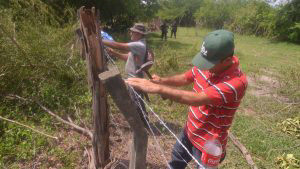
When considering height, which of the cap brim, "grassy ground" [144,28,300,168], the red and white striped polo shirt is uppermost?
the cap brim

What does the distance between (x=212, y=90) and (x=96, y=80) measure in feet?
3.40

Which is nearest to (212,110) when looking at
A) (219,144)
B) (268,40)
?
(219,144)

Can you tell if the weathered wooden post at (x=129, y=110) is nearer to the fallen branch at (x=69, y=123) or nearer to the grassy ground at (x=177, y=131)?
the grassy ground at (x=177, y=131)

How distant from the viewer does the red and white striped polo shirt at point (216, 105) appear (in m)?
1.68

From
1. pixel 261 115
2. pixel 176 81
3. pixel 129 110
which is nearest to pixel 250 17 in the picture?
pixel 261 115

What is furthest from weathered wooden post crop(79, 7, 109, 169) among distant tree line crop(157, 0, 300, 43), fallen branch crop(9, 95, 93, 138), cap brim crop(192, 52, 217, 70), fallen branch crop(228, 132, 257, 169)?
distant tree line crop(157, 0, 300, 43)

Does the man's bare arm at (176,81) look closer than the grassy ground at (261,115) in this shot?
Yes

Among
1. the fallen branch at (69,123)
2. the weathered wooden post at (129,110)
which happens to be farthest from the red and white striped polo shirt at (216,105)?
the fallen branch at (69,123)

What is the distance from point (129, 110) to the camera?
152 cm

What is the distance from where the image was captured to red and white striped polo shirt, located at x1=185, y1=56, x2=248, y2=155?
1.68 m

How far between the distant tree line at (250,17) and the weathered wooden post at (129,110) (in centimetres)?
1722

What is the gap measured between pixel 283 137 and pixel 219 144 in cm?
323

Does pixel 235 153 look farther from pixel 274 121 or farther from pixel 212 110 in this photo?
pixel 212 110

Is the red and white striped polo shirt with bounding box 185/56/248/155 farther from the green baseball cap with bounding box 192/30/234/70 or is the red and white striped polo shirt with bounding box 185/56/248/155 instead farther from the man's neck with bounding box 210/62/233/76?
the green baseball cap with bounding box 192/30/234/70
